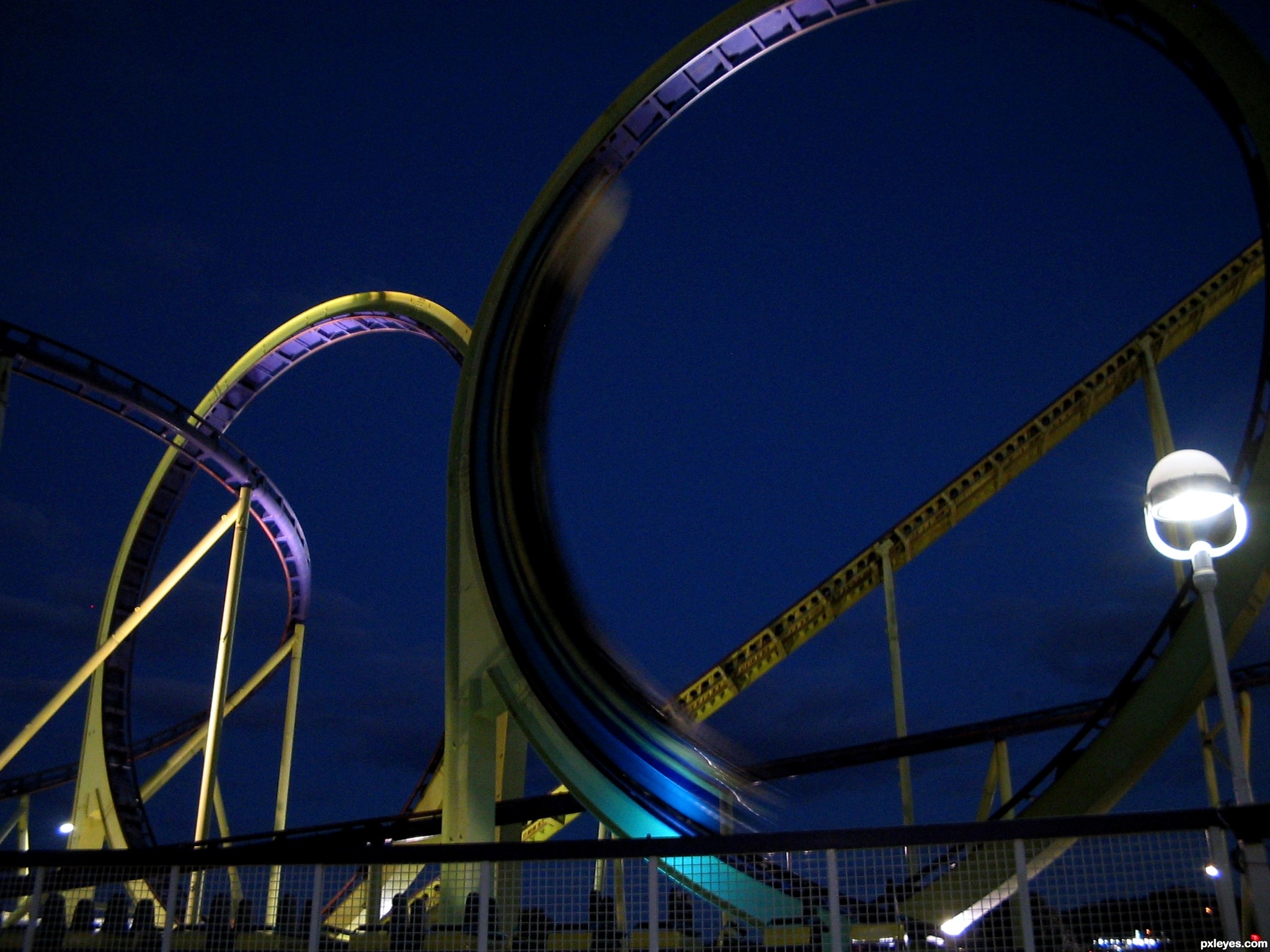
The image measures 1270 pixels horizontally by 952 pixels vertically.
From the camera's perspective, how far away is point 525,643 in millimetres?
8250

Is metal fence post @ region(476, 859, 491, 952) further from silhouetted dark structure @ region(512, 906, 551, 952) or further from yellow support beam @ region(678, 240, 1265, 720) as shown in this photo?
yellow support beam @ region(678, 240, 1265, 720)

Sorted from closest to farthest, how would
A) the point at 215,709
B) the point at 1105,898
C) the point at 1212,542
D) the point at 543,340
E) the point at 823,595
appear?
the point at 1105,898 < the point at 1212,542 < the point at 543,340 < the point at 215,709 < the point at 823,595

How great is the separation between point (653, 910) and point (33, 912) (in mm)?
3373

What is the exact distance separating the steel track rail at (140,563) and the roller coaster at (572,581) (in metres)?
0.04

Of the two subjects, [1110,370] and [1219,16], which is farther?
[1110,370]

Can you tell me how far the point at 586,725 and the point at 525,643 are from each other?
855 millimetres

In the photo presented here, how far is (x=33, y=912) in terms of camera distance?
214 inches

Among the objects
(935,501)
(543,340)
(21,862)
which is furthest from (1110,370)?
(21,862)

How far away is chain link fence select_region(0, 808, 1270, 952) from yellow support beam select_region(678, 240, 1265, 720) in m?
8.92

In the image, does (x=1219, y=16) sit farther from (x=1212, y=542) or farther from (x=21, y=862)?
(x=21, y=862)

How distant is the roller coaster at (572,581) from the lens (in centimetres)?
627

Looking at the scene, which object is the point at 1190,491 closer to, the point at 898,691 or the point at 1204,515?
the point at 1204,515

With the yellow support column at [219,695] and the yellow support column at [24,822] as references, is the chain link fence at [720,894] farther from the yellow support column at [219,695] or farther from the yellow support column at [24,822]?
the yellow support column at [24,822]

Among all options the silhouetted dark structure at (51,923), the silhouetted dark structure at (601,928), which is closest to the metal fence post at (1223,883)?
the silhouetted dark structure at (601,928)
